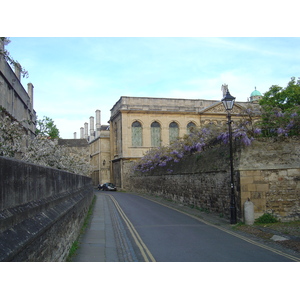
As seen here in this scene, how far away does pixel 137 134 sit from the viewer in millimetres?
49156

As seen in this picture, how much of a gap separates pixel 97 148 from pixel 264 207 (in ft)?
173

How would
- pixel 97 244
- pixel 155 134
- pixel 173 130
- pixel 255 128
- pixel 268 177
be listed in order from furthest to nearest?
pixel 173 130 → pixel 155 134 → pixel 255 128 → pixel 268 177 → pixel 97 244

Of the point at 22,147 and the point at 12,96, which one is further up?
the point at 12,96

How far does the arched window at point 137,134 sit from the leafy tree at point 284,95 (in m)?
20.2

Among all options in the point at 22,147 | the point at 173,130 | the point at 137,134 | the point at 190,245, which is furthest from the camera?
the point at 173,130

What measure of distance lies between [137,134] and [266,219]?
3760 centimetres

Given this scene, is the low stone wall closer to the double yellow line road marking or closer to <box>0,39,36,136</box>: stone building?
the double yellow line road marking

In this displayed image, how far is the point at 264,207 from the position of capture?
12828 millimetres

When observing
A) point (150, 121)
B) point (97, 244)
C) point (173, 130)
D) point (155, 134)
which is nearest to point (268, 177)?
point (97, 244)

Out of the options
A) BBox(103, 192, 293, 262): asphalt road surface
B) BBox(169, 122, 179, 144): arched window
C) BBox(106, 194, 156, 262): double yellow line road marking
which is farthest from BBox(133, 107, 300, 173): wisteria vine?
BBox(169, 122, 179, 144): arched window

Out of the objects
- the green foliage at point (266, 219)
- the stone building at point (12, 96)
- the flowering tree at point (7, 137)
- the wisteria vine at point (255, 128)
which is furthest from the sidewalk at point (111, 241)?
the stone building at point (12, 96)

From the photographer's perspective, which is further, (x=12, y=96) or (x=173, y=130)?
(x=173, y=130)

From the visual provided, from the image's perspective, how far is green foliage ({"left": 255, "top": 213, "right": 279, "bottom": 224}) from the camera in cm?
1249

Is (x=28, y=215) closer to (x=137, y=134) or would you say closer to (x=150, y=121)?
(x=137, y=134)
